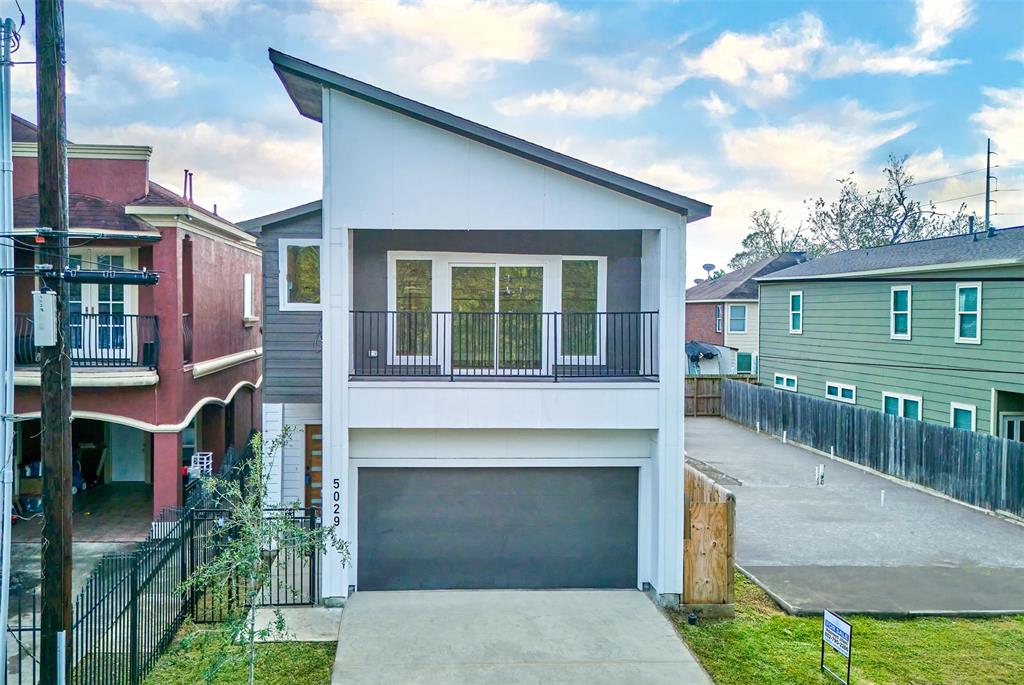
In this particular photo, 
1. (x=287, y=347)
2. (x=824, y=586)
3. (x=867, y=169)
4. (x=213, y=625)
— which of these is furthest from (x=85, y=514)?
(x=867, y=169)

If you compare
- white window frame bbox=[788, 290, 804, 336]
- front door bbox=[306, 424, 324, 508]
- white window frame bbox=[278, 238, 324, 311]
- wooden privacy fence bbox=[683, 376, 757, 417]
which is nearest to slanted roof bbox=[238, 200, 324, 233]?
white window frame bbox=[278, 238, 324, 311]

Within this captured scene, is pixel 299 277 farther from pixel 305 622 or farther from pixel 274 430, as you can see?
pixel 305 622

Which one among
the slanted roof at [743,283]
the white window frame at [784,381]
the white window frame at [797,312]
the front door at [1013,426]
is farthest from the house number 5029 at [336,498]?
the slanted roof at [743,283]

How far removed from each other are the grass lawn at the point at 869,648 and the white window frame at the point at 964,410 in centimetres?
898

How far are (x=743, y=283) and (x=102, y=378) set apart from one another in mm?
30018

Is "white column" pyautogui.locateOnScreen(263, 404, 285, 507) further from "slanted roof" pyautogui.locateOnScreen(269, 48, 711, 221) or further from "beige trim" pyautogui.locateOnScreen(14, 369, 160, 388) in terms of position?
"slanted roof" pyautogui.locateOnScreen(269, 48, 711, 221)

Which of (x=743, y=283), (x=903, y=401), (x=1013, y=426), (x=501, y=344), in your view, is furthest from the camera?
(x=743, y=283)

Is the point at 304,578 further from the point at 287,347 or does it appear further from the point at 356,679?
the point at 287,347

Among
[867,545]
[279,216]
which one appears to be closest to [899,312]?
[867,545]

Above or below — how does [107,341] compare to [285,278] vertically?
below

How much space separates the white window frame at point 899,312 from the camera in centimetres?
1986

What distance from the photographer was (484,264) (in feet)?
35.9

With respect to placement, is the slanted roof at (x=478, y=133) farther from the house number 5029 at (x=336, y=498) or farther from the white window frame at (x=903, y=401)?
the white window frame at (x=903, y=401)

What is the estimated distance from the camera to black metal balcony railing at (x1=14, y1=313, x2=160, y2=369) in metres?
13.2
